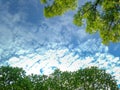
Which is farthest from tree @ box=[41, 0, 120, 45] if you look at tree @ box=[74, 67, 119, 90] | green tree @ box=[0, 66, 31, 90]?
tree @ box=[74, 67, 119, 90]

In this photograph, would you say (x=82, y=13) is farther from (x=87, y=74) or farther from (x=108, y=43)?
(x=87, y=74)

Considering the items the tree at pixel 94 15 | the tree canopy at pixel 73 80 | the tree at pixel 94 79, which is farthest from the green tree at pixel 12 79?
the tree at pixel 94 15

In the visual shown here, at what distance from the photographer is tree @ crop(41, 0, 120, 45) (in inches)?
543

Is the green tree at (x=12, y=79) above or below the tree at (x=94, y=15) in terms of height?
above

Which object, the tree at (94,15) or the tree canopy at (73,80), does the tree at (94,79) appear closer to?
the tree canopy at (73,80)

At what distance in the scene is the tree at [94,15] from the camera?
13797 mm

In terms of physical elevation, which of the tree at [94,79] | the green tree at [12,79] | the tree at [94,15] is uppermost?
the tree at [94,79]

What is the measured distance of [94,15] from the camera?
Result: 1454cm

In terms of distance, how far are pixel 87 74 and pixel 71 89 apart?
5119 mm

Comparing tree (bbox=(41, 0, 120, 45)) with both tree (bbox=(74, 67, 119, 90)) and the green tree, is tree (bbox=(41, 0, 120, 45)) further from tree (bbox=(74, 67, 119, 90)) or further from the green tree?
tree (bbox=(74, 67, 119, 90))

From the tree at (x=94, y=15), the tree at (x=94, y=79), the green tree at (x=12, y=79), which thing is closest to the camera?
the tree at (x=94, y=15)

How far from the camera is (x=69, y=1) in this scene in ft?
44.0

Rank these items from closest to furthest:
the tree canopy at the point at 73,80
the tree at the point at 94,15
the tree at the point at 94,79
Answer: the tree at the point at 94,15, the tree canopy at the point at 73,80, the tree at the point at 94,79

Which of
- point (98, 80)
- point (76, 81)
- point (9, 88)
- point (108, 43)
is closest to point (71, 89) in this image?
point (76, 81)
